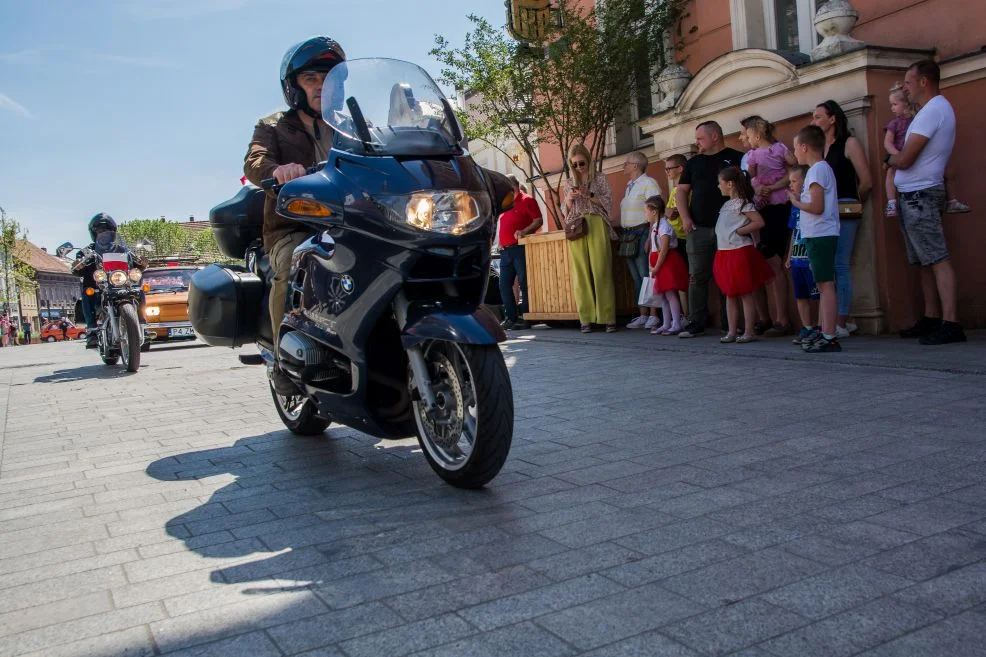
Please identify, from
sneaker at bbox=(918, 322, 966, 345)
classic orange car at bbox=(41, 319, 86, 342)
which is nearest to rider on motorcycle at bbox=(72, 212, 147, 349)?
sneaker at bbox=(918, 322, 966, 345)

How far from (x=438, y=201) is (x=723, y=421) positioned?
2.27m

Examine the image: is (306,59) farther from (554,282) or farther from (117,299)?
(117,299)

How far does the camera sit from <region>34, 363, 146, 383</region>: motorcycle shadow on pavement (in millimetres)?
11398

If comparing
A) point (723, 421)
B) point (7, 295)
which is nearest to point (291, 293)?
point (723, 421)

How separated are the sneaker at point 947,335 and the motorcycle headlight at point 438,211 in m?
5.17

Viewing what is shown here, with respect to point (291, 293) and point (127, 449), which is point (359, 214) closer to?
point (291, 293)

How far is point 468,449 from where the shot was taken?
13.6 feet

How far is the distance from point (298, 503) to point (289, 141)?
2224 millimetres

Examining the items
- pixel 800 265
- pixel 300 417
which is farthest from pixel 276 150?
pixel 800 265

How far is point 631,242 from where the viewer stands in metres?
11.4

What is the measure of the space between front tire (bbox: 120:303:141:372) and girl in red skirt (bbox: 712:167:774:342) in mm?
7025

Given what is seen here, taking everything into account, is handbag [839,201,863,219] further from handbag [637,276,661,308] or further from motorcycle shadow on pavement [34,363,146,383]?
motorcycle shadow on pavement [34,363,146,383]

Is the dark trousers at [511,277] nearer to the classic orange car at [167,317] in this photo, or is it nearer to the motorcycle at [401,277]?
the classic orange car at [167,317]

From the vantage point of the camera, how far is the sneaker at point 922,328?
8.07 metres
